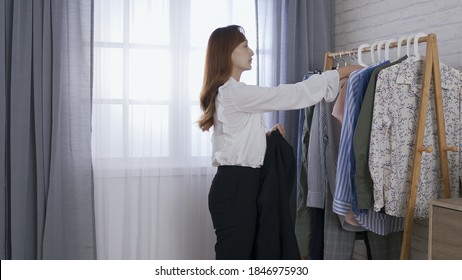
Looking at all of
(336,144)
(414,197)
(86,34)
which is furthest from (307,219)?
(86,34)

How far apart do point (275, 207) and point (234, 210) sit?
0.68 ft

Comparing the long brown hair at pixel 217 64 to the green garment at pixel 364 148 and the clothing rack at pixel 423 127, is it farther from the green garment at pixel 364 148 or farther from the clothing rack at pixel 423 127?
the clothing rack at pixel 423 127

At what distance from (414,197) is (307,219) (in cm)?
74

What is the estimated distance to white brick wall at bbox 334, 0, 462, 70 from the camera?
2.64 m

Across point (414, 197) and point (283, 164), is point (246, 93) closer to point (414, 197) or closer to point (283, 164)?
point (283, 164)

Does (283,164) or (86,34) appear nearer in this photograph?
(283,164)

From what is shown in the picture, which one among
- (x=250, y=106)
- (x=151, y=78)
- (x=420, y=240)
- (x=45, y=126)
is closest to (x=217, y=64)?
(x=250, y=106)

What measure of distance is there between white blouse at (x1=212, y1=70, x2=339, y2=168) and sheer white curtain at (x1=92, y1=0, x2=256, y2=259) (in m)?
0.66

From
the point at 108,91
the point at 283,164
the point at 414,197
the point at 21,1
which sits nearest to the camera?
the point at 414,197

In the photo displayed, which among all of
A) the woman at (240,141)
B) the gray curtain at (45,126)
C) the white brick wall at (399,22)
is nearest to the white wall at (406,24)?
the white brick wall at (399,22)

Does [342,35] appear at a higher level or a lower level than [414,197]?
higher

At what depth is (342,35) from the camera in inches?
136

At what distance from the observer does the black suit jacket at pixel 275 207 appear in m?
2.55
